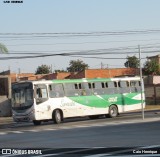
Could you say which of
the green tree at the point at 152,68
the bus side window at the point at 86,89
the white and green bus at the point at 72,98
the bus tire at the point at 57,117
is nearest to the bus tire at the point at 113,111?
the white and green bus at the point at 72,98

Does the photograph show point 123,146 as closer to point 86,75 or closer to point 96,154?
point 96,154

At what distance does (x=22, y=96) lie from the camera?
1321 inches

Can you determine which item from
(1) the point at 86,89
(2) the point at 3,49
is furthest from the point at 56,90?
(2) the point at 3,49

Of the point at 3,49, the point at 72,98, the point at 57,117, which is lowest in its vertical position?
the point at 57,117

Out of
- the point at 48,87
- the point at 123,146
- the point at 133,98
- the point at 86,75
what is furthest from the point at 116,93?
the point at 86,75

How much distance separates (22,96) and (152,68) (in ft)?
199

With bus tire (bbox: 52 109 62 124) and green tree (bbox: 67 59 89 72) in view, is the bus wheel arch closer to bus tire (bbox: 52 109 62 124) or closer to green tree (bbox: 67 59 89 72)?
bus tire (bbox: 52 109 62 124)

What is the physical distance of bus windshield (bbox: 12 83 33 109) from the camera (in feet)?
108

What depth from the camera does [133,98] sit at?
3853cm

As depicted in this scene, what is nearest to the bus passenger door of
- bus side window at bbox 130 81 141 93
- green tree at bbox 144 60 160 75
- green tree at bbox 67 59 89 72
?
bus side window at bbox 130 81 141 93

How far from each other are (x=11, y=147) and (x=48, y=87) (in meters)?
16.6

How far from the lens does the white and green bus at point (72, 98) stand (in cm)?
3309

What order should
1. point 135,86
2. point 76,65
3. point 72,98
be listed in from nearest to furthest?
point 72,98
point 135,86
point 76,65

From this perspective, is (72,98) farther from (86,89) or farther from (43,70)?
(43,70)
